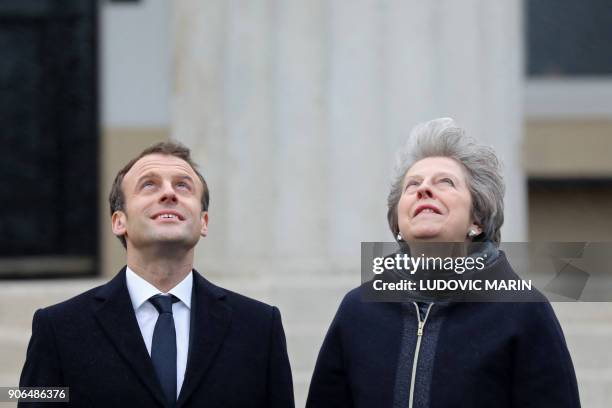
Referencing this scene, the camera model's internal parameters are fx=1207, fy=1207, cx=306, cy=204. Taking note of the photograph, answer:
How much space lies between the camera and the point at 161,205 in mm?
3230

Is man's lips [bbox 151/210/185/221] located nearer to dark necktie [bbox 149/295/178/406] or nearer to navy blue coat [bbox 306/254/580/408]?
dark necktie [bbox 149/295/178/406]

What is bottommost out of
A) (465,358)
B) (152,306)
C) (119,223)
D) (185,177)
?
(465,358)

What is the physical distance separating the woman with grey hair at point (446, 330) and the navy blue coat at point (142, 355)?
0.17 meters

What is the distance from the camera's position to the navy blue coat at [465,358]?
3053 mm

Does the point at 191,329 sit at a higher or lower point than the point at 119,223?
lower

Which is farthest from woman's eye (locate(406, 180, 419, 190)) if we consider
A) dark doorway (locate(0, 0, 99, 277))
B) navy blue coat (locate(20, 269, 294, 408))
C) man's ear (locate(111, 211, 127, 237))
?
dark doorway (locate(0, 0, 99, 277))

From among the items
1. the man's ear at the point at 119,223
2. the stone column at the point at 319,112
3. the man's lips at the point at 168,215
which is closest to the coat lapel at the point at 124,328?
the man's ear at the point at 119,223

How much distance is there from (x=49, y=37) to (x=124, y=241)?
4.18 m

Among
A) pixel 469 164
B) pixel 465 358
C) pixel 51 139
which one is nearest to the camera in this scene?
pixel 465 358

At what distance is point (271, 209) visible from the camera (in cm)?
625

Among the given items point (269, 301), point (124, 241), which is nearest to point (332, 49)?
point (269, 301)

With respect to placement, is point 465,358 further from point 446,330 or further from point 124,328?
point 124,328

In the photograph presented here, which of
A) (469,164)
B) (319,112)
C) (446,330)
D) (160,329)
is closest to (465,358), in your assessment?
(446,330)

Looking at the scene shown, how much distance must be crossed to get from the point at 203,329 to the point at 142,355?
0.19 m
